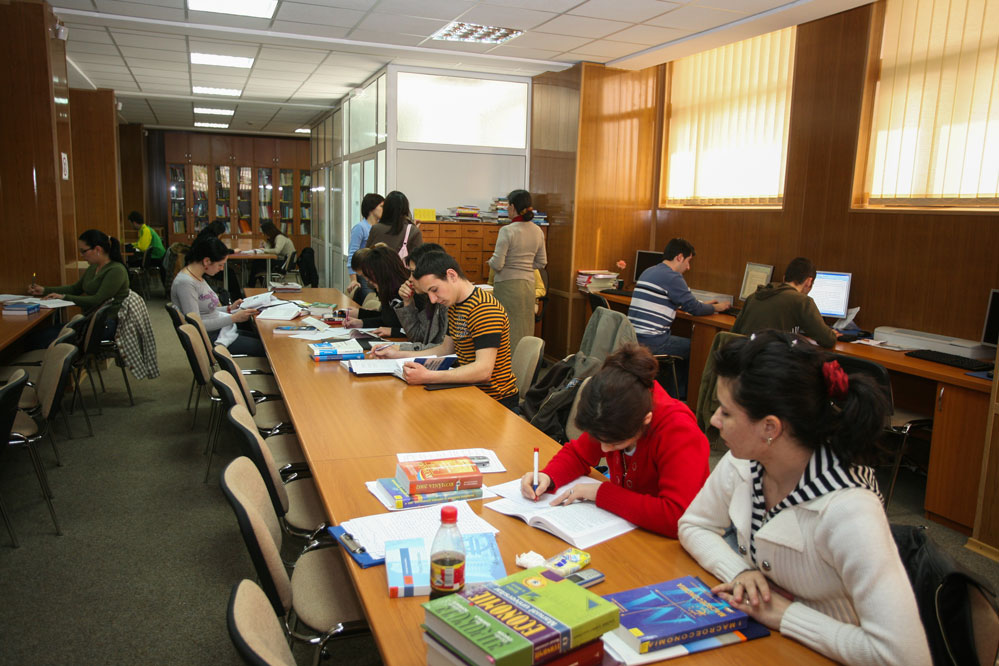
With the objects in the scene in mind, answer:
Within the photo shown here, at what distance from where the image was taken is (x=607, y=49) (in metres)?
6.21

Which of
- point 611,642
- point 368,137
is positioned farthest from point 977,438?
point 368,137

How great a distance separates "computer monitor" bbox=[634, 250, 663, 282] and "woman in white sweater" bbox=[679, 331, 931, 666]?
5.28 m

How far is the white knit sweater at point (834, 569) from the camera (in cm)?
124

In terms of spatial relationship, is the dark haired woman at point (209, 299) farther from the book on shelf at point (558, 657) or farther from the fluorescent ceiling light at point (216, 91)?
the fluorescent ceiling light at point (216, 91)

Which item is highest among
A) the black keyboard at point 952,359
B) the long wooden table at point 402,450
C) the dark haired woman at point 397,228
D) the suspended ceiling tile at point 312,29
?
the suspended ceiling tile at point 312,29

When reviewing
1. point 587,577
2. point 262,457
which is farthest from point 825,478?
point 262,457

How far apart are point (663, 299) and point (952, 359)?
6.40ft

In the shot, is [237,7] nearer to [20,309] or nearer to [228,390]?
[20,309]

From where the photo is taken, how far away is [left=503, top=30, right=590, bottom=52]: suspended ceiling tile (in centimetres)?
589

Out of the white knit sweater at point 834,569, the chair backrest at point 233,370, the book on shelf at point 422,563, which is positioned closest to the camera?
the white knit sweater at point 834,569

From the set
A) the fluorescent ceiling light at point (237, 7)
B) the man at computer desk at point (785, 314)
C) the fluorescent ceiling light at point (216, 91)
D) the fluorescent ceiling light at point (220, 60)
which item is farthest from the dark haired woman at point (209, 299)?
the fluorescent ceiling light at point (216, 91)

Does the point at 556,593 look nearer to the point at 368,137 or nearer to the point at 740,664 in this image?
the point at 740,664

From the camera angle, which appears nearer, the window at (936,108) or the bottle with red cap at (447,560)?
the bottle with red cap at (447,560)

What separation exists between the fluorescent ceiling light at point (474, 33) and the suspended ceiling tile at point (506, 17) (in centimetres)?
16
